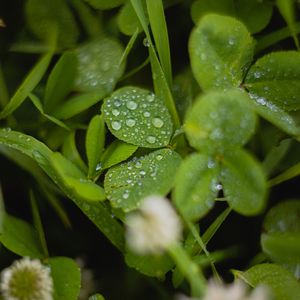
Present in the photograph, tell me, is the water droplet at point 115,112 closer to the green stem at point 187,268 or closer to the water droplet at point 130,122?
the water droplet at point 130,122

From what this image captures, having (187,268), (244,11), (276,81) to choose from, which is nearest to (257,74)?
(276,81)

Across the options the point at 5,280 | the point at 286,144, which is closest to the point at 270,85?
the point at 286,144

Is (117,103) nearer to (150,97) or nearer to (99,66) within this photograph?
(150,97)

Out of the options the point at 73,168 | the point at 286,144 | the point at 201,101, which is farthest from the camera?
the point at 286,144

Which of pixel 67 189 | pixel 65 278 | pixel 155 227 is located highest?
pixel 155 227

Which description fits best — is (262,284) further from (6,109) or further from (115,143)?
(6,109)

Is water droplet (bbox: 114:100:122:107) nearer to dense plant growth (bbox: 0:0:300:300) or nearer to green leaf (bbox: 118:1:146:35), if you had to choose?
Answer: dense plant growth (bbox: 0:0:300:300)
